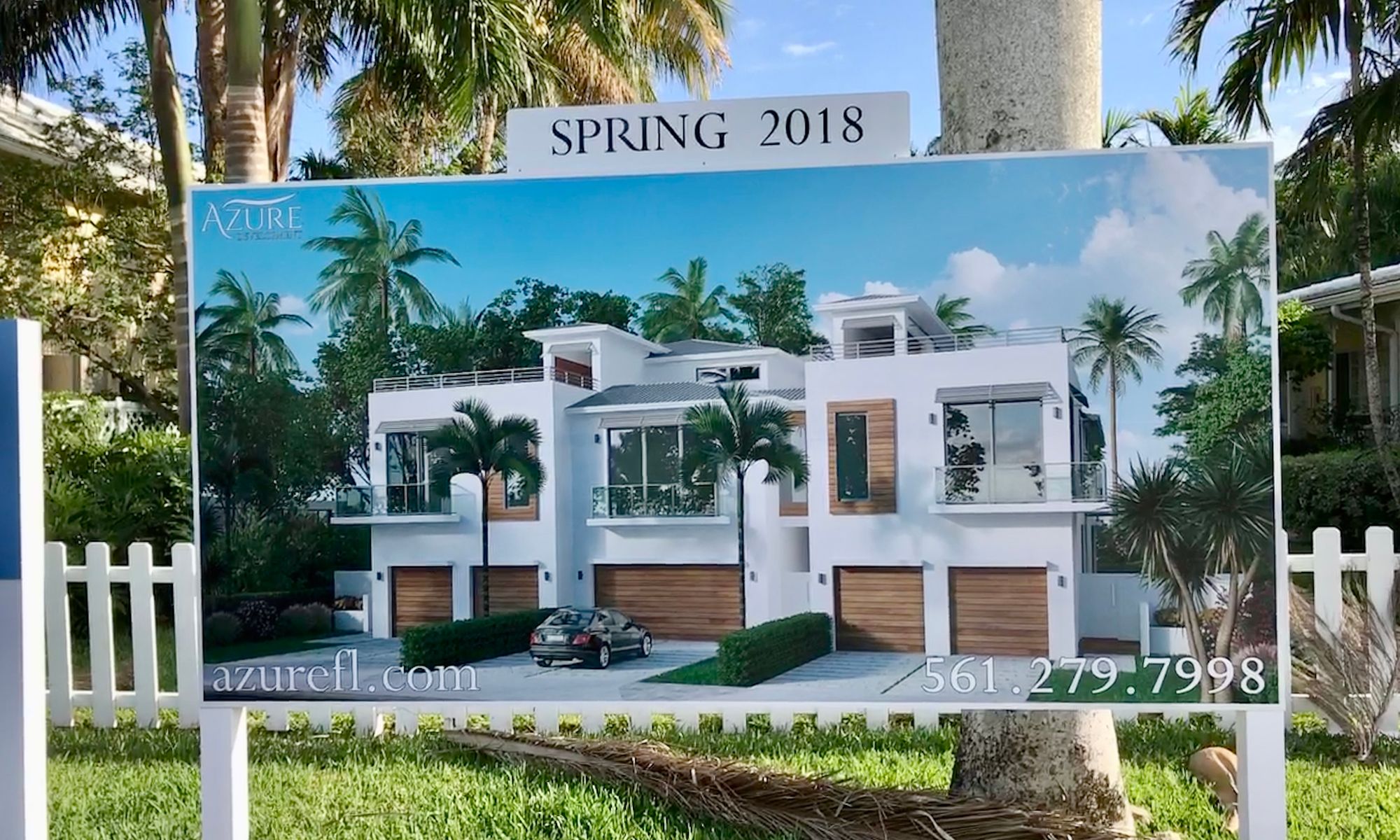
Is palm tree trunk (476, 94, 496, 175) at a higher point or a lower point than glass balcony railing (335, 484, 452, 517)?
higher

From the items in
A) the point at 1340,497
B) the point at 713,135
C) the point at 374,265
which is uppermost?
the point at 713,135

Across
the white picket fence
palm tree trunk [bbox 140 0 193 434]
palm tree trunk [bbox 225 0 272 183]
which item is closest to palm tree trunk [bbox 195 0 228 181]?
palm tree trunk [bbox 140 0 193 434]

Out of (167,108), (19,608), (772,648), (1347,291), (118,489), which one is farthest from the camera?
(1347,291)

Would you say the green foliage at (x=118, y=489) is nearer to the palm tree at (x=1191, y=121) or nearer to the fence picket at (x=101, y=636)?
the fence picket at (x=101, y=636)

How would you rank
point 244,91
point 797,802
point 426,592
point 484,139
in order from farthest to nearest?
point 484,139
point 244,91
point 797,802
point 426,592

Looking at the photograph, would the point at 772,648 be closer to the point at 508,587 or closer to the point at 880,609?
the point at 880,609

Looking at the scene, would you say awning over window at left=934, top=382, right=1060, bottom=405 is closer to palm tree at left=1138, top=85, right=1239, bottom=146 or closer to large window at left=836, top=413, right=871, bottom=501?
large window at left=836, top=413, right=871, bottom=501

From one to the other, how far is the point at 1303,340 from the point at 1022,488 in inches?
580

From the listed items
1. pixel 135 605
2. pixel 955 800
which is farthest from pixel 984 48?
pixel 135 605

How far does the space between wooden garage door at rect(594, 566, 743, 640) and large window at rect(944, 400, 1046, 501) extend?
30.9 inches

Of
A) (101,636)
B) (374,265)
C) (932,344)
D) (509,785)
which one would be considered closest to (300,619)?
(374,265)

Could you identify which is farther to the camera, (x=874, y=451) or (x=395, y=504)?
(x=395, y=504)

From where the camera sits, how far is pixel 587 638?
3607 mm

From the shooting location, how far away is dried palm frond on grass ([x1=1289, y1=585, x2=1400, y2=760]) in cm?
509
